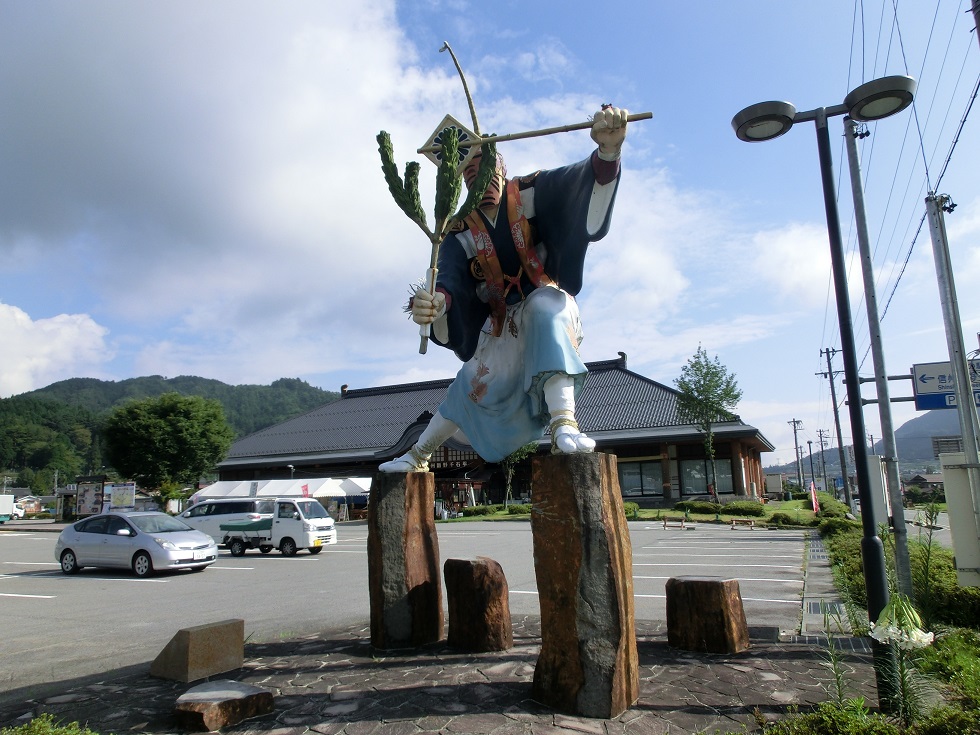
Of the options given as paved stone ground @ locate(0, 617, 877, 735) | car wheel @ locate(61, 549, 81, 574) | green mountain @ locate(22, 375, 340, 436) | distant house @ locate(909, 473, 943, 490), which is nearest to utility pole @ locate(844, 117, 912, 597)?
paved stone ground @ locate(0, 617, 877, 735)

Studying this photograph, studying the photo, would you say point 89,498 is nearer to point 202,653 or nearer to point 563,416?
point 202,653

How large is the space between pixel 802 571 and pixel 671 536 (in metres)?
7.26

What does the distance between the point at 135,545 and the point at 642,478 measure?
72.0ft

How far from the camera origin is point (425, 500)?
17.9ft

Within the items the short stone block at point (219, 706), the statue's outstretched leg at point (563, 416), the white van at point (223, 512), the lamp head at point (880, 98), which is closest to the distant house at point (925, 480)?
the white van at point (223, 512)

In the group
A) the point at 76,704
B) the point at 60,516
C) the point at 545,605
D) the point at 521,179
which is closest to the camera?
the point at 545,605

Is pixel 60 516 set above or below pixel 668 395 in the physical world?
below

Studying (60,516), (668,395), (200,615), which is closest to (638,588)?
(200,615)

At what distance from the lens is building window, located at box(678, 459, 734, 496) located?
28812 mm

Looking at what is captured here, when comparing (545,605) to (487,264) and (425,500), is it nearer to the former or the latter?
(425,500)

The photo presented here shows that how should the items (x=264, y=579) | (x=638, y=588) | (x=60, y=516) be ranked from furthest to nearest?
1. (x=60, y=516)
2. (x=264, y=579)
3. (x=638, y=588)

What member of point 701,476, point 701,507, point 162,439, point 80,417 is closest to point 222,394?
point 80,417

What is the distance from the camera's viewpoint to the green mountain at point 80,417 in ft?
256

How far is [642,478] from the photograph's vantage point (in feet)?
97.8
